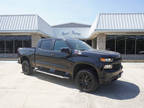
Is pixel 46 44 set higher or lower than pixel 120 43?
lower

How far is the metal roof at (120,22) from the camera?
39.4 feet

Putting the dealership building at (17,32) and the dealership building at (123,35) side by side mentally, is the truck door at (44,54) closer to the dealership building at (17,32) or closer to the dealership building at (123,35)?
the dealership building at (17,32)

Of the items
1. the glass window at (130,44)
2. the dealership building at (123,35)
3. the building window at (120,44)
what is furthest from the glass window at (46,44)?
the glass window at (130,44)

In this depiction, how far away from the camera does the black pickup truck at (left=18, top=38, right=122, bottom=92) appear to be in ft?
12.7

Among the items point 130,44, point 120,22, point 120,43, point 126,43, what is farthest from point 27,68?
point 130,44

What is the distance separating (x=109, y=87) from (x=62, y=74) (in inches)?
83.0

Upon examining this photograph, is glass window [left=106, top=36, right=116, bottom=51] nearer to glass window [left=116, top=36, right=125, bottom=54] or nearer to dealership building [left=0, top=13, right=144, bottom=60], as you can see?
dealership building [left=0, top=13, right=144, bottom=60]

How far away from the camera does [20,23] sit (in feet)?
44.0

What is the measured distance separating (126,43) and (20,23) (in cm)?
1298

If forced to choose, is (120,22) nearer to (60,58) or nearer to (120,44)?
(120,44)

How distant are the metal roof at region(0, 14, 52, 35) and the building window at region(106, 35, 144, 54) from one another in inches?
335

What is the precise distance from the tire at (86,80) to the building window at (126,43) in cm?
1008

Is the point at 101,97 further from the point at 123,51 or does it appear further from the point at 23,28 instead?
the point at 23,28

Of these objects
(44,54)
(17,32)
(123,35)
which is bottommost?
(44,54)
